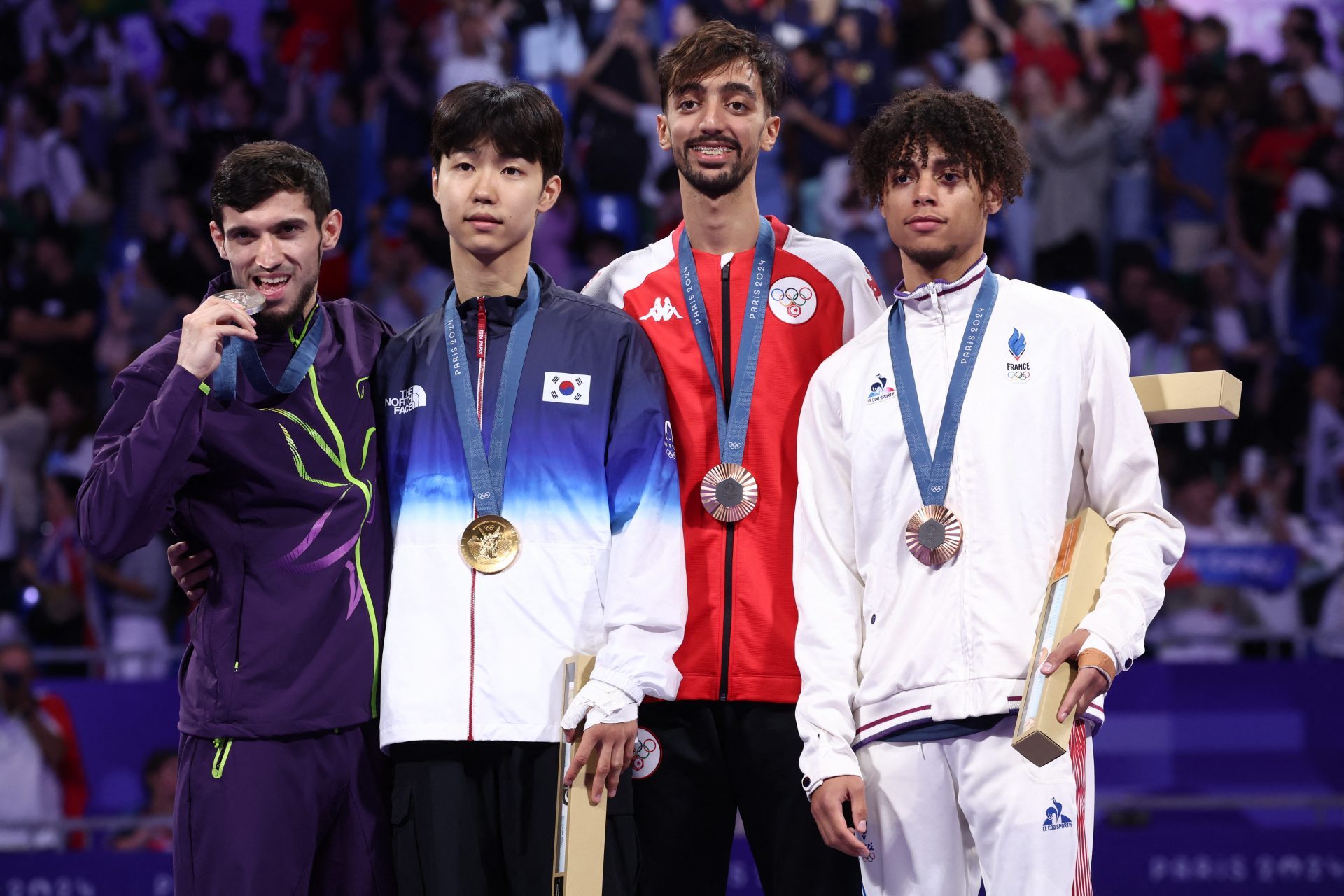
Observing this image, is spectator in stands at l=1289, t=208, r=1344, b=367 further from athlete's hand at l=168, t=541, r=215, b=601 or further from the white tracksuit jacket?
athlete's hand at l=168, t=541, r=215, b=601

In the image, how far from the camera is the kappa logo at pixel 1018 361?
345 cm

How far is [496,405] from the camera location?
369 centimetres

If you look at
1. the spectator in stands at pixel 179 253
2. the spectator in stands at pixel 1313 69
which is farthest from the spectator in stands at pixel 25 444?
the spectator in stands at pixel 1313 69

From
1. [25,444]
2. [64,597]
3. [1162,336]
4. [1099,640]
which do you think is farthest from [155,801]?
[1162,336]

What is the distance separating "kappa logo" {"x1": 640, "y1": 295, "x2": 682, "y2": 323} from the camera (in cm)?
402

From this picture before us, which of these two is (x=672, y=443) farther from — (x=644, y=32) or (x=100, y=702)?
(x=644, y=32)

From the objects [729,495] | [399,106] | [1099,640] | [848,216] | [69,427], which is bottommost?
[1099,640]

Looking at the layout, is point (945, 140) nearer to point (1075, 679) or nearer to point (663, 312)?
point (663, 312)

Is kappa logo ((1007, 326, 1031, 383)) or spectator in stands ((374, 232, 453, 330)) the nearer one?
kappa logo ((1007, 326, 1031, 383))

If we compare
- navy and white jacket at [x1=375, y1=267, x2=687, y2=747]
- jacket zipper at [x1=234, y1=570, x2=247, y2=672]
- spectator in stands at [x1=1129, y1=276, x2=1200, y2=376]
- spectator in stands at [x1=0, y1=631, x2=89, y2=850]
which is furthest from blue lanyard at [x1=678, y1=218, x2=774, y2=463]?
spectator in stands at [x1=1129, y1=276, x2=1200, y2=376]

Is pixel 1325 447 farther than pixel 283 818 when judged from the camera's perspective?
Yes

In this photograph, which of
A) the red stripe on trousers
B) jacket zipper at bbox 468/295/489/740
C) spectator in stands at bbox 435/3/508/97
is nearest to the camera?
the red stripe on trousers

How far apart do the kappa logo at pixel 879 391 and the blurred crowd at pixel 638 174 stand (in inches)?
222

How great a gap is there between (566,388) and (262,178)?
0.96 m
